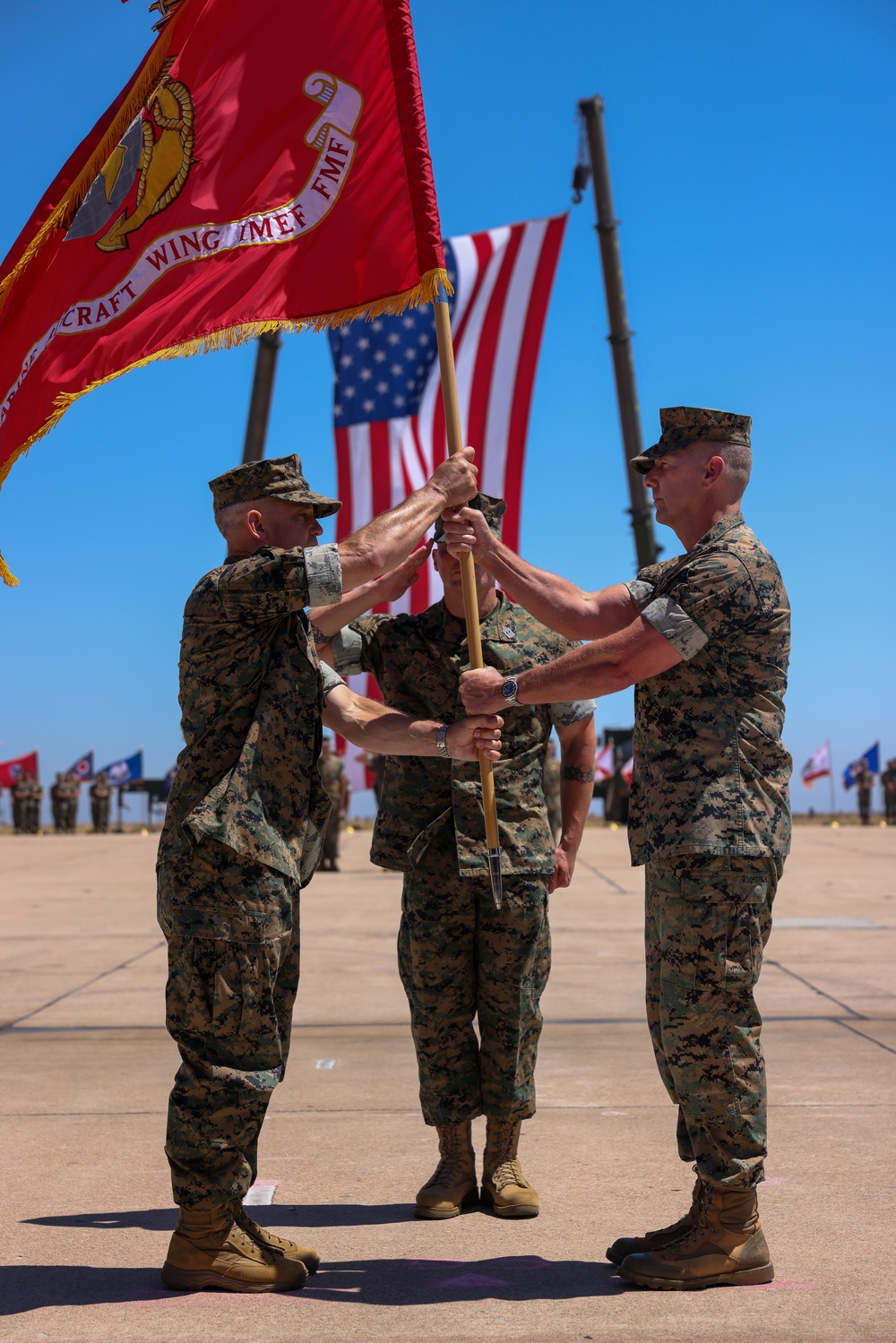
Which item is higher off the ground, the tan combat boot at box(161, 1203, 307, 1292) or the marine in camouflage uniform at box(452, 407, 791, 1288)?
the marine in camouflage uniform at box(452, 407, 791, 1288)

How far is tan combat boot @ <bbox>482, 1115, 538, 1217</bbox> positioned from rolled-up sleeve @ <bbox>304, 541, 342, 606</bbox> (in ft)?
6.07

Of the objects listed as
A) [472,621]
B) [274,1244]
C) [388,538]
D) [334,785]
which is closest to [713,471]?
[472,621]

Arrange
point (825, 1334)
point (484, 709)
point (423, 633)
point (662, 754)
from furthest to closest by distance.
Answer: point (423, 633), point (484, 709), point (662, 754), point (825, 1334)

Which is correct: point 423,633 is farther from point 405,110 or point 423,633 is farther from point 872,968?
point 872,968

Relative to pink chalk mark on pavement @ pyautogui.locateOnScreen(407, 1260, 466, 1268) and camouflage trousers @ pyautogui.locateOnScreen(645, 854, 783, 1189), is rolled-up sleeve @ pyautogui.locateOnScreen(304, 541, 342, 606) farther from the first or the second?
pink chalk mark on pavement @ pyautogui.locateOnScreen(407, 1260, 466, 1268)

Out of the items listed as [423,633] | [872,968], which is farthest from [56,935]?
[423,633]

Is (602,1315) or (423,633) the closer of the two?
(602,1315)

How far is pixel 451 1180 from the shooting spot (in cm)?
414

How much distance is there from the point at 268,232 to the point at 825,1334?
356 cm

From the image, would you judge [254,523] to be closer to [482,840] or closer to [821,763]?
[482,840]

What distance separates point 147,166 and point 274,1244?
337cm

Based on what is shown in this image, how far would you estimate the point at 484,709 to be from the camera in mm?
4016

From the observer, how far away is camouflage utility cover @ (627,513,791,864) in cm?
356

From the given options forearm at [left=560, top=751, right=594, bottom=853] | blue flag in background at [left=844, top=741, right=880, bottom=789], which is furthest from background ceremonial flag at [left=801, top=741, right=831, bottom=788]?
forearm at [left=560, top=751, right=594, bottom=853]
